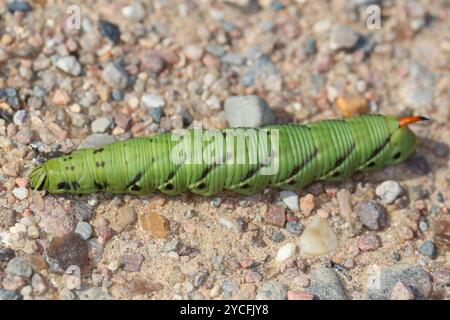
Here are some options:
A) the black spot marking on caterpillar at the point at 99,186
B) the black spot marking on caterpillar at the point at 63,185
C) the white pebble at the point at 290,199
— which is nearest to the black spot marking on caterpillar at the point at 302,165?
the white pebble at the point at 290,199

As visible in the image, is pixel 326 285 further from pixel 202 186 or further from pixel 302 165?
pixel 202 186

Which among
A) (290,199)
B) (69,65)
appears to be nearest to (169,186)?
(290,199)

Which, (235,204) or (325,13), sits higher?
(325,13)
